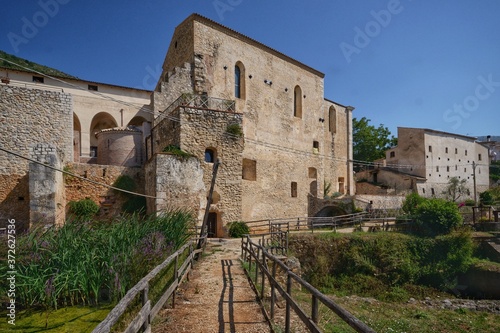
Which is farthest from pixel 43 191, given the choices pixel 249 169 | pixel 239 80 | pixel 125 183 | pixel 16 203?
pixel 239 80

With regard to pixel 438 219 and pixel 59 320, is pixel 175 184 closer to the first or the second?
pixel 59 320

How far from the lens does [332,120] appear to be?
2959cm

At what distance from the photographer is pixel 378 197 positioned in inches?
1033

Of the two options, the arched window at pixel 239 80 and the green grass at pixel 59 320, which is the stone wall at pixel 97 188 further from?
the green grass at pixel 59 320

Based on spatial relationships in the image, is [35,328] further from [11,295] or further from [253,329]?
[253,329]

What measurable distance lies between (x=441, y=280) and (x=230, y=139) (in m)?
12.7

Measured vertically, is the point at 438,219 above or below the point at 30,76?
below

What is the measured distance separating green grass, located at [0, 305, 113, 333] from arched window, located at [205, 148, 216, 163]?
12655 millimetres

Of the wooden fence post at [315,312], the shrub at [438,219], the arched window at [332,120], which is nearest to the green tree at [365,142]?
the arched window at [332,120]

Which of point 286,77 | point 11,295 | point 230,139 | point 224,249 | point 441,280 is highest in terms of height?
point 286,77

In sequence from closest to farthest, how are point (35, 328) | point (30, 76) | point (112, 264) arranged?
point (35, 328) < point (112, 264) < point (30, 76)

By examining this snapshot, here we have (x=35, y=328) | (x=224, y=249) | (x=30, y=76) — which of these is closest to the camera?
(x=35, y=328)

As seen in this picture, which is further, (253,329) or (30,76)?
(30,76)

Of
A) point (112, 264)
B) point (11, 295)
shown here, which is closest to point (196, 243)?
point (112, 264)
